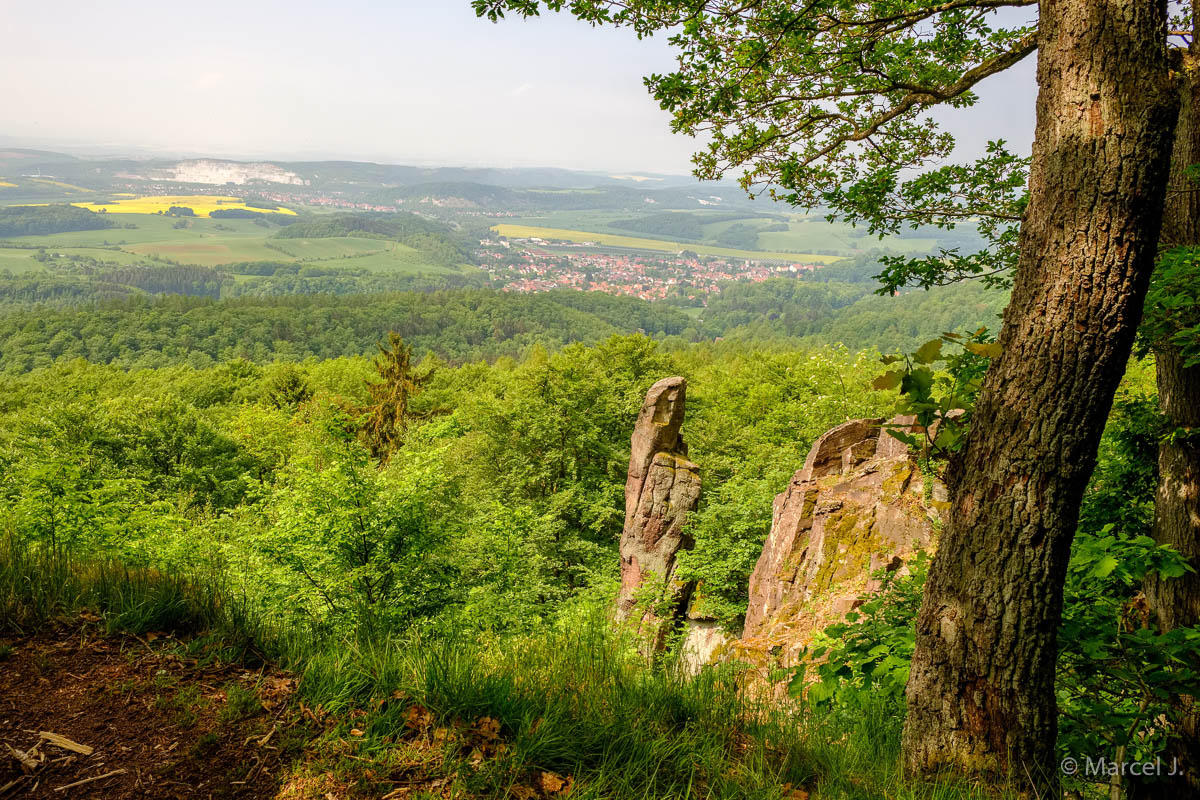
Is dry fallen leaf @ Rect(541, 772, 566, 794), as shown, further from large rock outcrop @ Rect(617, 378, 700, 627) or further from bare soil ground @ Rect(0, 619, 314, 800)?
large rock outcrop @ Rect(617, 378, 700, 627)

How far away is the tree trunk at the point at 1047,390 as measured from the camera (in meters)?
2.23

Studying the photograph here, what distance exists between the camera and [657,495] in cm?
1641

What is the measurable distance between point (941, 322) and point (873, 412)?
103391mm

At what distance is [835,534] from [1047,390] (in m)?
7.33

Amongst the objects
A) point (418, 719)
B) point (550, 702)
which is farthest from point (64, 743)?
point (550, 702)

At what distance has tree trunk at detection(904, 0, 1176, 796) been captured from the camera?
223 centimetres

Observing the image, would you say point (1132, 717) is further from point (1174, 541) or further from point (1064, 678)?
point (1174, 541)

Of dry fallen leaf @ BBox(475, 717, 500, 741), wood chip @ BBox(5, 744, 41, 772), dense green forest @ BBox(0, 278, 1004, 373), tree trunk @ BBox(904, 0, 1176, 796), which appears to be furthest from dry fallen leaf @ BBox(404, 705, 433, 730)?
dense green forest @ BBox(0, 278, 1004, 373)

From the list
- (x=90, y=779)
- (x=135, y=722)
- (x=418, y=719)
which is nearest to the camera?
(x=90, y=779)

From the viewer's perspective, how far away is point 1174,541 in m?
4.01

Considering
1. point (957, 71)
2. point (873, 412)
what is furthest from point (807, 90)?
point (873, 412)

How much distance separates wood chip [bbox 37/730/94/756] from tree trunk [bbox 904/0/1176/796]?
3180 mm

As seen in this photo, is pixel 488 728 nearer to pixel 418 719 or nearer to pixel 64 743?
pixel 418 719

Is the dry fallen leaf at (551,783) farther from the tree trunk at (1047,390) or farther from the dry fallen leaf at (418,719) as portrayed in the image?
the tree trunk at (1047,390)
